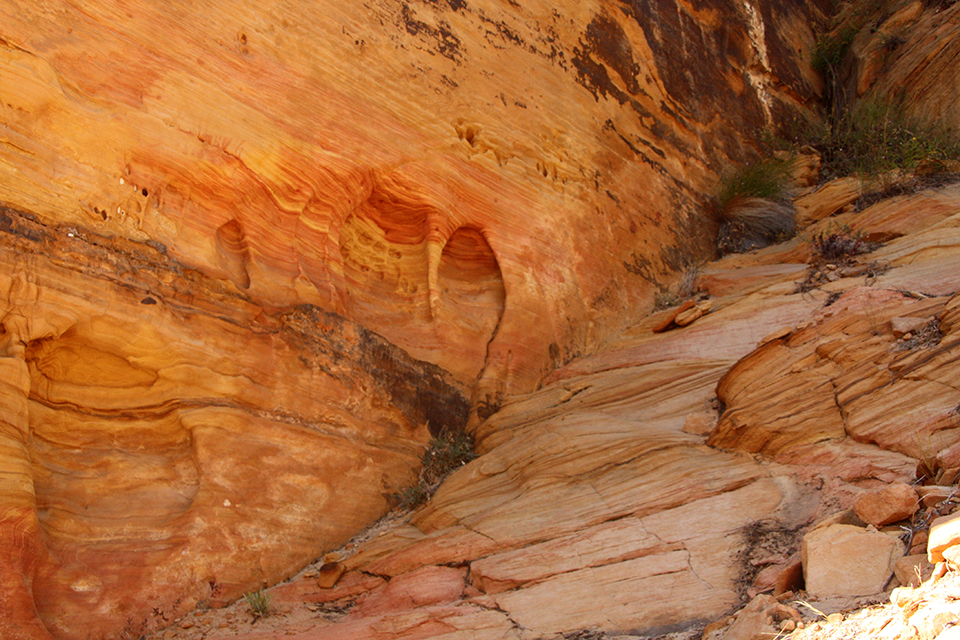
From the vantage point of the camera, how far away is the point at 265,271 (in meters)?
6.67

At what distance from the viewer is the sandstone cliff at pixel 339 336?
512 centimetres

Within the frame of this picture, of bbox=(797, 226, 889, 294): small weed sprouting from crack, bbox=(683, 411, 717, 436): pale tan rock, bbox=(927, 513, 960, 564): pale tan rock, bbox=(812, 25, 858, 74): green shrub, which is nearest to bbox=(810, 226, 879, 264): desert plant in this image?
bbox=(797, 226, 889, 294): small weed sprouting from crack

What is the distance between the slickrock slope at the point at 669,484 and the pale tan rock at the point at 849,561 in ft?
1.45

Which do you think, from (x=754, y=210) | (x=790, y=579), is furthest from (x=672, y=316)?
(x=790, y=579)

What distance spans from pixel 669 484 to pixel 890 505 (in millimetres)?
1765

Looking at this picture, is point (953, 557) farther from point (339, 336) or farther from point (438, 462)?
point (339, 336)

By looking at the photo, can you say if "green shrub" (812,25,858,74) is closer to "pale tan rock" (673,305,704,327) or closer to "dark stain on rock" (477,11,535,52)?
"dark stain on rock" (477,11,535,52)

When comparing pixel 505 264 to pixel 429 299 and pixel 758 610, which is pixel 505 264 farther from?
pixel 758 610

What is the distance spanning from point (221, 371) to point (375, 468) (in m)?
1.51

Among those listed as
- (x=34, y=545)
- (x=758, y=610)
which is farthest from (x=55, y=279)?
(x=758, y=610)

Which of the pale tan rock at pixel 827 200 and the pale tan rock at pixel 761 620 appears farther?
the pale tan rock at pixel 827 200

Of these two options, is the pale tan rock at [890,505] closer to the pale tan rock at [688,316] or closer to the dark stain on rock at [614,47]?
the pale tan rock at [688,316]

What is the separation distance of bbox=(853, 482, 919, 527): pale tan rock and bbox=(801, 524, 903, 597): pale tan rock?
0.15 metres

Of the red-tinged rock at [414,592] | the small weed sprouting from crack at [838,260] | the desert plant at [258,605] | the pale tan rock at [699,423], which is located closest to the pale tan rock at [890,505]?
the pale tan rock at [699,423]
